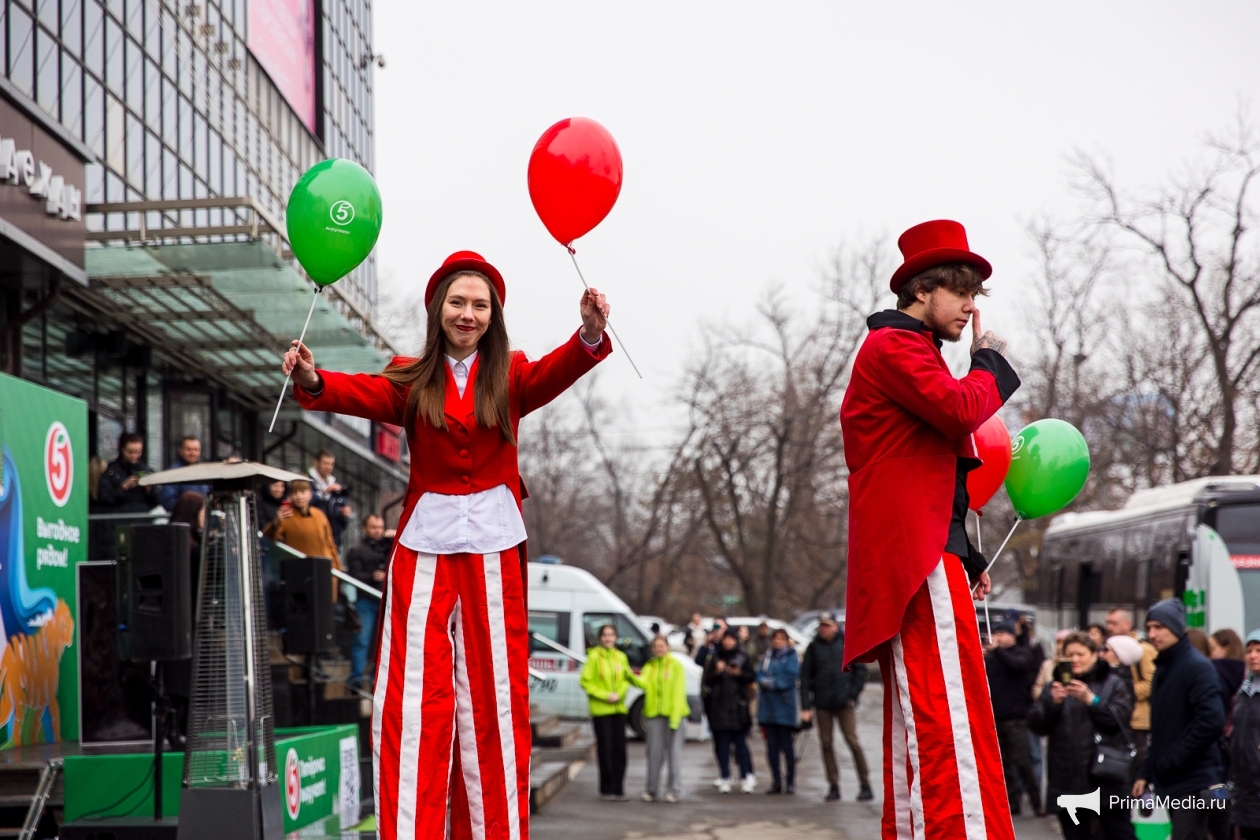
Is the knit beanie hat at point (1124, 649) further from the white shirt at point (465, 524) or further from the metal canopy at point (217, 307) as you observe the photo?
the metal canopy at point (217, 307)

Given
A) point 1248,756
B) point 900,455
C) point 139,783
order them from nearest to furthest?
point 900,455 < point 139,783 < point 1248,756

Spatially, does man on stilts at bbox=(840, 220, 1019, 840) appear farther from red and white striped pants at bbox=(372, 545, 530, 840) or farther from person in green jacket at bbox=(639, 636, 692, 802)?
person in green jacket at bbox=(639, 636, 692, 802)

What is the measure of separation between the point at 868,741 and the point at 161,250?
1510cm

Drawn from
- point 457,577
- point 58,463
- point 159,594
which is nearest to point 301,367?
point 457,577

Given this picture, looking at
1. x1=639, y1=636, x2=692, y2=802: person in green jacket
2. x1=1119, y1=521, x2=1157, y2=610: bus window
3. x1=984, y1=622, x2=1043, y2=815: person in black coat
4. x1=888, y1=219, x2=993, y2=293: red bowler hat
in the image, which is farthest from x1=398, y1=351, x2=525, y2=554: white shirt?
x1=1119, y1=521, x2=1157, y2=610: bus window

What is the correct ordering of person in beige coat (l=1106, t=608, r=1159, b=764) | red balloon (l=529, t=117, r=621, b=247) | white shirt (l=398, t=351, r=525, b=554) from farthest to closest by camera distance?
person in beige coat (l=1106, t=608, r=1159, b=764) < red balloon (l=529, t=117, r=621, b=247) < white shirt (l=398, t=351, r=525, b=554)

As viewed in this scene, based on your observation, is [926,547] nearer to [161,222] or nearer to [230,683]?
[230,683]

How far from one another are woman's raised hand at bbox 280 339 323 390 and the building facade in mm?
9609

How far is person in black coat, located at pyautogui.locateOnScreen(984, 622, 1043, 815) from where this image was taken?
563 inches

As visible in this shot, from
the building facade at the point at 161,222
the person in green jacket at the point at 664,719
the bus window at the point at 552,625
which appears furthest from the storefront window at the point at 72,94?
the bus window at the point at 552,625

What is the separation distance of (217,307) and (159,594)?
30.4 feet

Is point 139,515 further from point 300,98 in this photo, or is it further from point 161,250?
point 300,98

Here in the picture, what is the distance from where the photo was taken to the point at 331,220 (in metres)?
5.22

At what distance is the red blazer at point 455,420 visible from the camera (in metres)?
4.54
